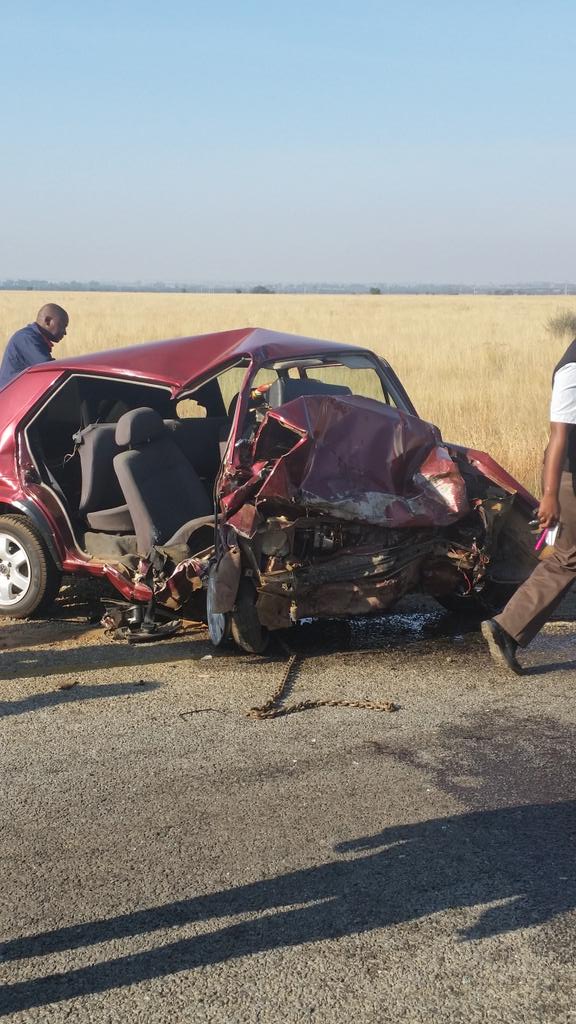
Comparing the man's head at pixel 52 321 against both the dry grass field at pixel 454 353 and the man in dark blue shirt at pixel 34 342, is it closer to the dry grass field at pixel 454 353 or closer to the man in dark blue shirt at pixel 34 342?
the man in dark blue shirt at pixel 34 342

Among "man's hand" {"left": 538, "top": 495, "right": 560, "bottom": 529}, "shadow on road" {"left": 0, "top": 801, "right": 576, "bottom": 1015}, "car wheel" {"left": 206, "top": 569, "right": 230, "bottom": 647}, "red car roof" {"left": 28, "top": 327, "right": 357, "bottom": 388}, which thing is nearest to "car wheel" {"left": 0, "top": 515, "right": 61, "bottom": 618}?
"red car roof" {"left": 28, "top": 327, "right": 357, "bottom": 388}

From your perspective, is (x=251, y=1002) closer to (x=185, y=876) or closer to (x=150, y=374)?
(x=185, y=876)

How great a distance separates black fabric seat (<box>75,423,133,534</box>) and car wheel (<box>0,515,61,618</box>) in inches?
14.3

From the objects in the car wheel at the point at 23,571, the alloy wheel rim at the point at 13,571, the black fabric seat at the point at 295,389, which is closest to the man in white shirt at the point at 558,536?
the black fabric seat at the point at 295,389

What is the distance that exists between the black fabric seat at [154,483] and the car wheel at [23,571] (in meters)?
0.68

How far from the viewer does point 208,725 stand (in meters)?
5.05

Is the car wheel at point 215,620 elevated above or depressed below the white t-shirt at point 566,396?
below

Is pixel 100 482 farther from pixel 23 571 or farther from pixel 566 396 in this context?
pixel 566 396

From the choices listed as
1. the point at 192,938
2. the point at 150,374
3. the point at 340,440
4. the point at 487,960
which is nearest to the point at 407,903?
the point at 487,960

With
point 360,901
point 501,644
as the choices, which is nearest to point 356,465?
point 501,644

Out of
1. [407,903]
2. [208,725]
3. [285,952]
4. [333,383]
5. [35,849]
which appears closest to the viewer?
[285,952]

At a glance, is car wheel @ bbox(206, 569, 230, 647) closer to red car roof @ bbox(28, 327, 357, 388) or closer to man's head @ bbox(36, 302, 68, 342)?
red car roof @ bbox(28, 327, 357, 388)

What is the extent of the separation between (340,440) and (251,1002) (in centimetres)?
360

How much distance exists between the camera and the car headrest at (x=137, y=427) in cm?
663
